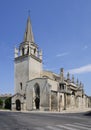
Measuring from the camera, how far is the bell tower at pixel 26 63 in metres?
59.2

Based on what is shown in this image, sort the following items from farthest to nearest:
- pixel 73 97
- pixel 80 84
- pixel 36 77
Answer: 1. pixel 80 84
2. pixel 73 97
3. pixel 36 77

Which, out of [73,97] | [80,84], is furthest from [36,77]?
[80,84]

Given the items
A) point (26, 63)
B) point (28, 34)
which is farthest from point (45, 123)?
point (28, 34)

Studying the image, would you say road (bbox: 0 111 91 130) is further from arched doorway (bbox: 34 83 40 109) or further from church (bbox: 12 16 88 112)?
arched doorway (bbox: 34 83 40 109)

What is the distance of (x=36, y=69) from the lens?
61719 mm

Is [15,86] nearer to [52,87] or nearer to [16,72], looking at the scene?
[16,72]

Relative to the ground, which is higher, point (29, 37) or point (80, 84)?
point (29, 37)

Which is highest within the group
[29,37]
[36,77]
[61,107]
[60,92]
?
[29,37]

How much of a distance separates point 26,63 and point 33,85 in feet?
19.3

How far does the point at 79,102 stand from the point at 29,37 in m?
26.2

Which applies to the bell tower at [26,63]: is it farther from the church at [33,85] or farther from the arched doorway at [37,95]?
the arched doorway at [37,95]

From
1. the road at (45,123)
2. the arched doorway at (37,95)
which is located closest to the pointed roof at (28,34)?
the arched doorway at (37,95)

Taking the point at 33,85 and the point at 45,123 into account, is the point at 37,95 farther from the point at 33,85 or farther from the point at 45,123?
the point at 45,123

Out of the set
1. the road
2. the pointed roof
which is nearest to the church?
the pointed roof
